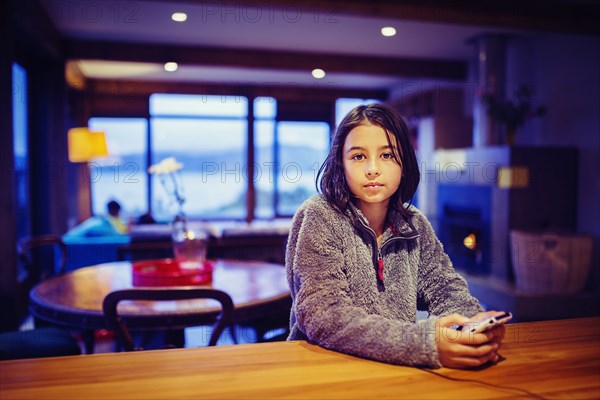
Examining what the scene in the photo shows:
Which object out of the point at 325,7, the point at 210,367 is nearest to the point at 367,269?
the point at 210,367

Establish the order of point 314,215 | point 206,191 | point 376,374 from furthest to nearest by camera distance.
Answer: point 206,191 → point 314,215 → point 376,374

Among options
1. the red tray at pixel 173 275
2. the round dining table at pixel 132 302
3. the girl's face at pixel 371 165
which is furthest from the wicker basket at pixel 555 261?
the girl's face at pixel 371 165

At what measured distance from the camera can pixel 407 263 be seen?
109cm

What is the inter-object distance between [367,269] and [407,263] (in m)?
0.10

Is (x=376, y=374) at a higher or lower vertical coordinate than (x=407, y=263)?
lower

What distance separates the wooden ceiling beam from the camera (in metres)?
6.02

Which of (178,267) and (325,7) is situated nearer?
(178,267)

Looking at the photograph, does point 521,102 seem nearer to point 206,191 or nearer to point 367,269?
point 367,269

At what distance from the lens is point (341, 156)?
1.08 metres

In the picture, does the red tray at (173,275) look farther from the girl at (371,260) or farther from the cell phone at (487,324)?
the cell phone at (487,324)

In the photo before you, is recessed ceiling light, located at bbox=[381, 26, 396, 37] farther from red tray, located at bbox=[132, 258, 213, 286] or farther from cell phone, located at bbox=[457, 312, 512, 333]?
cell phone, located at bbox=[457, 312, 512, 333]

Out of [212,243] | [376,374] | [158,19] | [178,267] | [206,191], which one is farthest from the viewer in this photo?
[206,191]

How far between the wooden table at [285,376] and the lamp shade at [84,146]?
17.4 ft

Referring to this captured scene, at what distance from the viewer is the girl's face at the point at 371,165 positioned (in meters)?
1.00
